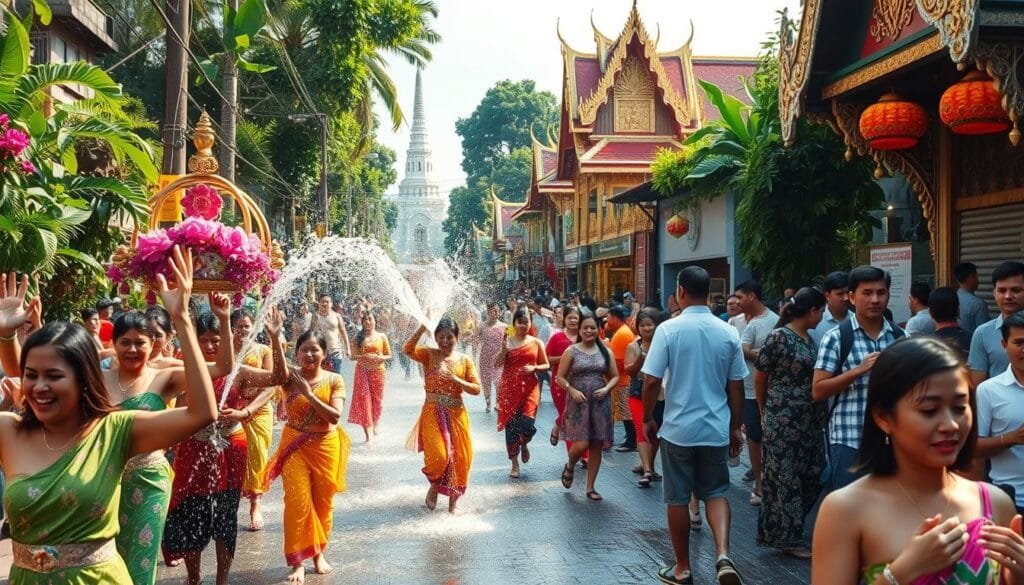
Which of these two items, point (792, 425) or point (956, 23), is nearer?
point (792, 425)

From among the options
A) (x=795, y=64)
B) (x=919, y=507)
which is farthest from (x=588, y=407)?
(x=919, y=507)

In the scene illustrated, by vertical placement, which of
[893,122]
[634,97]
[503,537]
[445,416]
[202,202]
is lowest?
[503,537]

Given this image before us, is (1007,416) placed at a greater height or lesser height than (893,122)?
lesser

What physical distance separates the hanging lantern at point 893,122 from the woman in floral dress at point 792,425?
3257 millimetres

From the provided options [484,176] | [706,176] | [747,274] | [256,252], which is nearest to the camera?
[256,252]

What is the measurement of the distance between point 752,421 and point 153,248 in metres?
5.56

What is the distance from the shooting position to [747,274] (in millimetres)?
20438

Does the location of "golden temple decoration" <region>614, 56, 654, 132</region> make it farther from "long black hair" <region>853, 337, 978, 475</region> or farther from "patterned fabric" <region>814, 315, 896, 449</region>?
"long black hair" <region>853, 337, 978, 475</region>

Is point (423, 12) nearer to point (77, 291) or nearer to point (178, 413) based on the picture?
Result: point (77, 291)

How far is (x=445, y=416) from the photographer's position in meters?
8.80

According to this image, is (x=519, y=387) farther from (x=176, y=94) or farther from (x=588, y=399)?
(x=176, y=94)

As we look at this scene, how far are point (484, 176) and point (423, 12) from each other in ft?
164

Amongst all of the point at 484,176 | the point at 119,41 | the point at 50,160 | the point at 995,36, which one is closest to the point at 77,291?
the point at 50,160

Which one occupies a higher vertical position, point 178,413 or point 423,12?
point 423,12
